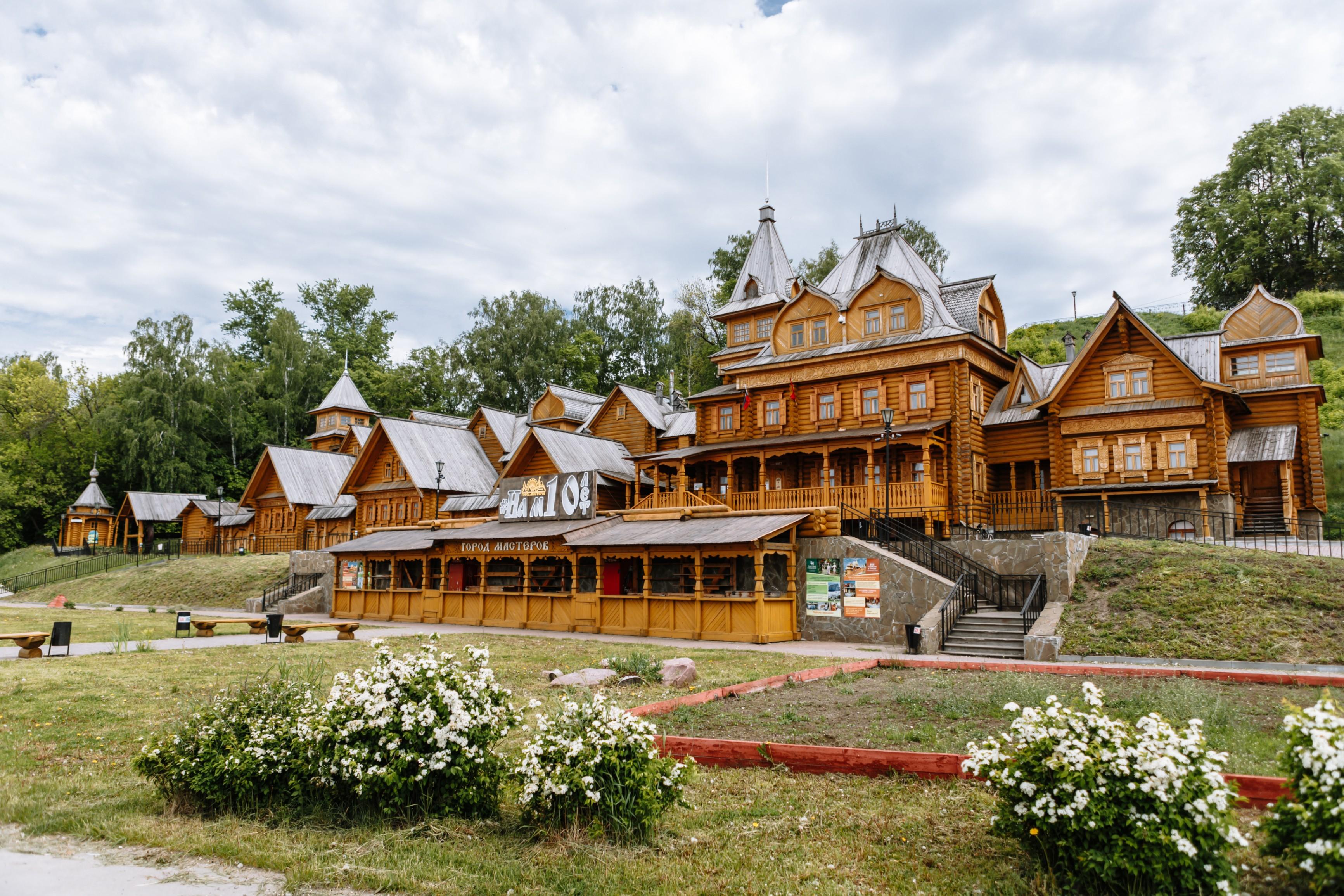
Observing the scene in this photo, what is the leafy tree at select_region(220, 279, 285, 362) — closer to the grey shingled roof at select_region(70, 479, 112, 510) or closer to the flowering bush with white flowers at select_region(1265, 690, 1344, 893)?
the grey shingled roof at select_region(70, 479, 112, 510)

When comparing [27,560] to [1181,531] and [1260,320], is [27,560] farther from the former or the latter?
[1260,320]

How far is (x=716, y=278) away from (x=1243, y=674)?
2031 inches

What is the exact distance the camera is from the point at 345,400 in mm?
66750

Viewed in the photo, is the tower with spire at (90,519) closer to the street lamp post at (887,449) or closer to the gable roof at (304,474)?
the gable roof at (304,474)

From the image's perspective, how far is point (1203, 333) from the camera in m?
29.9

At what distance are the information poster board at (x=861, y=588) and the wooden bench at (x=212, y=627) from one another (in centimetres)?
1580

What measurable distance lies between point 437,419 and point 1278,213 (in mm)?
54244

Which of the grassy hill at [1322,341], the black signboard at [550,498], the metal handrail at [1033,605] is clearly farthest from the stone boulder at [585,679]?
the grassy hill at [1322,341]

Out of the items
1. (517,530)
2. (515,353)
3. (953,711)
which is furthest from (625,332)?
(953,711)

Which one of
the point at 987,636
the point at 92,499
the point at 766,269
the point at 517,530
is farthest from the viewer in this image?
the point at 92,499

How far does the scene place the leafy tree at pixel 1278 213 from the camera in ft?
180

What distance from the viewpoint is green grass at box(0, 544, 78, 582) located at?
58719 mm

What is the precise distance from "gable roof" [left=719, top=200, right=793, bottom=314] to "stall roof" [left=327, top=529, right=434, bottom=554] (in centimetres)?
1774

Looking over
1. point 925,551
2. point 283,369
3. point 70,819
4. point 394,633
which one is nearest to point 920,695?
point 70,819
